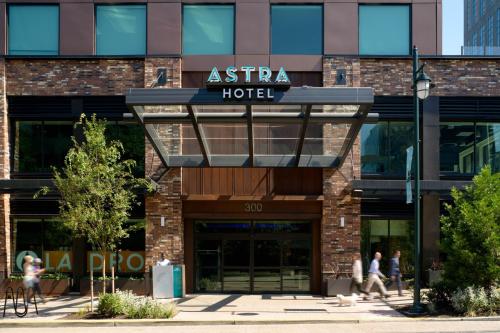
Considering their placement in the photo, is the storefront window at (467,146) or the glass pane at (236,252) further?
the storefront window at (467,146)

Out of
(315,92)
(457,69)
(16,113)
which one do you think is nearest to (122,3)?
(16,113)

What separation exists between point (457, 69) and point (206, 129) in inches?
372

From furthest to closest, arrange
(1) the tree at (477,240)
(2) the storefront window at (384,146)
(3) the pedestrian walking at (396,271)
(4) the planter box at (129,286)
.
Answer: (2) the storefront window at (384,146) < (4) the planter box at (129,286) < (3) the pedestrian walking at (396,271) < (1) the tree at (477,240)

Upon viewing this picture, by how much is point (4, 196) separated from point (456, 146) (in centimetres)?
1658

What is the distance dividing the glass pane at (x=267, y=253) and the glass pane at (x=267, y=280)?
0.26 meters

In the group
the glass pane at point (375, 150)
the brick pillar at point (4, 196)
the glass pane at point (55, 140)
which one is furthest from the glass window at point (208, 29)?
the brick pillar at point (4, 196)

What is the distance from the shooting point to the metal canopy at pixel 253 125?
1582 centimetres

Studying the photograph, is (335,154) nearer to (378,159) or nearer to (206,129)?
(378,159)

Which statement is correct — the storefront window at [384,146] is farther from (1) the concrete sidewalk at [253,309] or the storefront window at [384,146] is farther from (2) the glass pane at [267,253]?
(1) the concrete sidewalk at [253,309]

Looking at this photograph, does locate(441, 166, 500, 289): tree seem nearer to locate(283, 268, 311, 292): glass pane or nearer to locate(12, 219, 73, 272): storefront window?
locate(283, 268, 311, 292): glass pane

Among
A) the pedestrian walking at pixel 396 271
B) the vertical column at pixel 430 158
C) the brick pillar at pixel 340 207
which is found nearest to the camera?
the pedestrian walking at pixel 396 271

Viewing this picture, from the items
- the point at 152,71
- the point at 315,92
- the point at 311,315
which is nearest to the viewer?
the point at 315,92

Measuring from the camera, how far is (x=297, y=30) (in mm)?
22328

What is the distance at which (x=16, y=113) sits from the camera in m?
22.2
